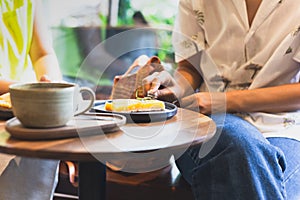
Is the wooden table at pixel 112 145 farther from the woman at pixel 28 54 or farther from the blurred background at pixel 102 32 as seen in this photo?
the blurred background at pixel 102 32

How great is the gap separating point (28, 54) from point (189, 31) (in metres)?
0.59

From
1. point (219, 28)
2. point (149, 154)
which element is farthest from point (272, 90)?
point (149, 154)

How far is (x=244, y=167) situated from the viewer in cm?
97

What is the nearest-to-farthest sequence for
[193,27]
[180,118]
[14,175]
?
[180,118] → [14,175] → [193,27]

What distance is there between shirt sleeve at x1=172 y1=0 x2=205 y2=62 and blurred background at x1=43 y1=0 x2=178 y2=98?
68cm

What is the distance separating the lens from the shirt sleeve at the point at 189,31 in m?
1.39

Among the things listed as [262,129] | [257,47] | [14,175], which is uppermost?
[257,47]

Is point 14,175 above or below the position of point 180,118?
below

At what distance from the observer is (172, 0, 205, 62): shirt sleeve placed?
1.39 m

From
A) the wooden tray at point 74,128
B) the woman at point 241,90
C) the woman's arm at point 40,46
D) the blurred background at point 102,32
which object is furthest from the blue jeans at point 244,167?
the blurred background at point 102,32

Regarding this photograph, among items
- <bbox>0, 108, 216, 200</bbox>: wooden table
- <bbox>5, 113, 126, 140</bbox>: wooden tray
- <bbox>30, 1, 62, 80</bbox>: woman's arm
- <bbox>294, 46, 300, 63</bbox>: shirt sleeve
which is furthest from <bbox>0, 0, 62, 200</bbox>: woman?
<bbox>294, 46, 300, 63</bbox>: shirt sleeve

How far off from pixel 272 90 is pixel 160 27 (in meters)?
1.08

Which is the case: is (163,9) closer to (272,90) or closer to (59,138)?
(272,90)

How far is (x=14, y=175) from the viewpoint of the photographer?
43.8 inches
